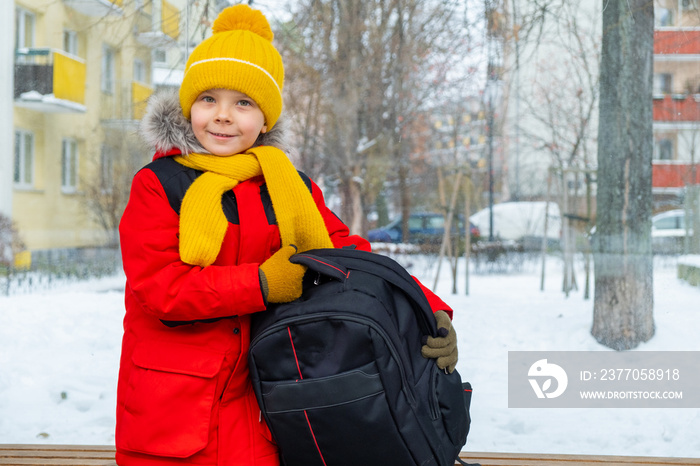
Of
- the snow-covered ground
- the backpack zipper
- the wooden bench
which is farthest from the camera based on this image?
the snow-covered ground

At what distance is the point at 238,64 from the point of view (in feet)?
5.14

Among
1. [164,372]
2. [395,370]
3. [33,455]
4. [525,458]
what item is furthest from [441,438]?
[33,455]

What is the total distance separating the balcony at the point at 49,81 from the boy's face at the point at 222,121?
83.0 inches

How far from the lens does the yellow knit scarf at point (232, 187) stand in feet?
4.66

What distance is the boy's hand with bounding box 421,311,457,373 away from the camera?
1.48 metres

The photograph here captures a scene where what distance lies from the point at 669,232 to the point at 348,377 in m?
2.54

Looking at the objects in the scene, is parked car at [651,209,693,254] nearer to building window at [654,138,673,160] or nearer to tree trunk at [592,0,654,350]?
tree trunk at [592,0,654,350]

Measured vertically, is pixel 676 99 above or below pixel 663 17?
below

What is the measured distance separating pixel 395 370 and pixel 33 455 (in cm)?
189

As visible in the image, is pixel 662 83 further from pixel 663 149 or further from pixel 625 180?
pixel 625 180

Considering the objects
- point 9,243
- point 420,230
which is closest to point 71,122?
point 9,243

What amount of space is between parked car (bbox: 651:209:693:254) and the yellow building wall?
2714 mm

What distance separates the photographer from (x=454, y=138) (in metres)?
3.47

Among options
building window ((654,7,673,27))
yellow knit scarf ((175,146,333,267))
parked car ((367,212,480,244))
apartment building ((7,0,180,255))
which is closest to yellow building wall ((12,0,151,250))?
apartment building ((7,0,180,255))
